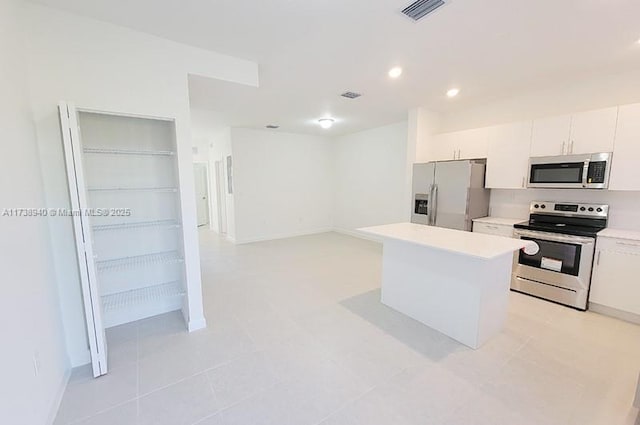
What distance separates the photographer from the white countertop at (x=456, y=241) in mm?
2164

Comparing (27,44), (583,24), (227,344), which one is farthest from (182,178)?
(583,24)

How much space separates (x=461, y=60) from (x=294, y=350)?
129 inches

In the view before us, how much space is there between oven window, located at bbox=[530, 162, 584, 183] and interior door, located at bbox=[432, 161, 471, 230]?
29.6 inches

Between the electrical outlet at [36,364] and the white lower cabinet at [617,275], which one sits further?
the white lower cabinet at [617,275]

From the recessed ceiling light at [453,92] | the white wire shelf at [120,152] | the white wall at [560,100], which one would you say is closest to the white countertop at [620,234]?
the white wall at [560,100]

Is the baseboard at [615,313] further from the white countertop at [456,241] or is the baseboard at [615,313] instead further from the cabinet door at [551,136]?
the cabinet door at [551,136]

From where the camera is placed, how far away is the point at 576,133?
10.1 ft

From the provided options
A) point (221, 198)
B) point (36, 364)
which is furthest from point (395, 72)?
point (221, 198)

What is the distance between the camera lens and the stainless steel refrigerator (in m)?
3.80

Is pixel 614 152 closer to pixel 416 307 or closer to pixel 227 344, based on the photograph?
pixel 416 307

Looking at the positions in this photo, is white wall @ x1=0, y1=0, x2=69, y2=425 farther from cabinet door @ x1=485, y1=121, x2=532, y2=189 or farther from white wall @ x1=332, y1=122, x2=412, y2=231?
cabinet door @ x1=485, y1=121, x2=532, y2=189

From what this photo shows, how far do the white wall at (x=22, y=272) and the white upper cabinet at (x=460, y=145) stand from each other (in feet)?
15.6

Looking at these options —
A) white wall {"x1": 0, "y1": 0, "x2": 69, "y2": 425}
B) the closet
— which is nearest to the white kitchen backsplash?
the closet

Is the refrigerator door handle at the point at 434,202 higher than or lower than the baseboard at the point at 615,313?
higher
